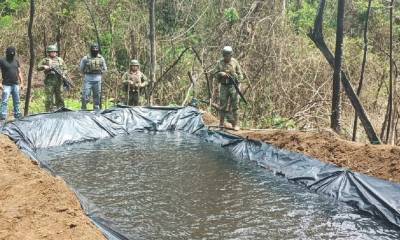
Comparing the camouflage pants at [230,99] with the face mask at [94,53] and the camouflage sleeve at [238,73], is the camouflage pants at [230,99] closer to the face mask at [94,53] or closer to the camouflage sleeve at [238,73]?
the camouflage sleeve at [238,73]

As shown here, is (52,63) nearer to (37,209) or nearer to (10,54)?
(10,54)

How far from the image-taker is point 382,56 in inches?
555

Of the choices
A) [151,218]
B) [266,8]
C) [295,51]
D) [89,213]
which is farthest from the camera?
[266,8]

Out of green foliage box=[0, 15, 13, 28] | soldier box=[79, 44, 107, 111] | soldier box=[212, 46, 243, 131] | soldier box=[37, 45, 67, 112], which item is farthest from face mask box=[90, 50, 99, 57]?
green foliage box=[0, 15, 13, 28]

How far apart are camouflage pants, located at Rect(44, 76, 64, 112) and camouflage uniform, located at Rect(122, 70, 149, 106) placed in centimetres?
133

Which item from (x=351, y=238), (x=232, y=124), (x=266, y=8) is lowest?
(x=351, y=238)

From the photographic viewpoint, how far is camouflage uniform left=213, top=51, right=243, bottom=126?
9070mm

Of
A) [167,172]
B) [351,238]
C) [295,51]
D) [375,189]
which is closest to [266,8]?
[295,51]

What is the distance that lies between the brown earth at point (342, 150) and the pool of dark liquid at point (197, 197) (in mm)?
727

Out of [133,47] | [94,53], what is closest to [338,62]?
[94,53]

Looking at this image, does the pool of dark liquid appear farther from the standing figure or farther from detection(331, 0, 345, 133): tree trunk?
the standing figure

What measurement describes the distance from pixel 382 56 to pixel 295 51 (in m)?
3.05

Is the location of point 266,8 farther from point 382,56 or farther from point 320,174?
point 320,174

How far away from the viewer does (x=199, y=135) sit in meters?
9.59
